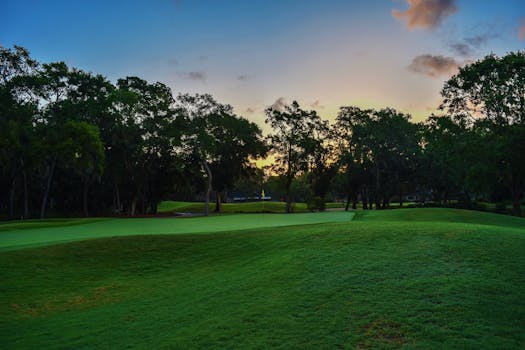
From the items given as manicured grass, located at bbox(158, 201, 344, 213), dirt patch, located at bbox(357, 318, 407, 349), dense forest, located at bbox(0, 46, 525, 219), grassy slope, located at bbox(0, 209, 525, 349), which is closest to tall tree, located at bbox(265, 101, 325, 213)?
dense forest, located at bbox(0, 46, 525, 219)

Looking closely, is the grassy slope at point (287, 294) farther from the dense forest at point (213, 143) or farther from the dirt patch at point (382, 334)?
the dense forest at point (213, 143)

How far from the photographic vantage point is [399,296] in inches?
274

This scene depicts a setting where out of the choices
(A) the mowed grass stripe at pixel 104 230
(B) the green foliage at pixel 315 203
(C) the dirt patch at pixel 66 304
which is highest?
(B) the green foliage at pixel 315 203

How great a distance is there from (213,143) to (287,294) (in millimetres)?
41422

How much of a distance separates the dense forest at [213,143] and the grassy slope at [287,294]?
30.0m

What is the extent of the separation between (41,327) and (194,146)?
43356 millimetres

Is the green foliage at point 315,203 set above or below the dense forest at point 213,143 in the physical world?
below

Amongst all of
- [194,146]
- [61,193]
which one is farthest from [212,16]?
[61,193]

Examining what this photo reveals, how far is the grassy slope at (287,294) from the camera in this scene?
582 cm

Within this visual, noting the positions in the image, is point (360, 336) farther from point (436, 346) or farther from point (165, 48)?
point (165, 48)

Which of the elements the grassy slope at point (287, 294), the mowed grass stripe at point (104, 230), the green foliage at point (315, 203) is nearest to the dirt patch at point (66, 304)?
the grassy slope at point (287, 294)

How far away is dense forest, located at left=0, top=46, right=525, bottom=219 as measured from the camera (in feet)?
125

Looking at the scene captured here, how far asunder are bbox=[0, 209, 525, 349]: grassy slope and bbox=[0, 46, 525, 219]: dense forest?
1182 inches

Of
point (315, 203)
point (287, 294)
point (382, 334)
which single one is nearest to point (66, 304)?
point (287, 294)
